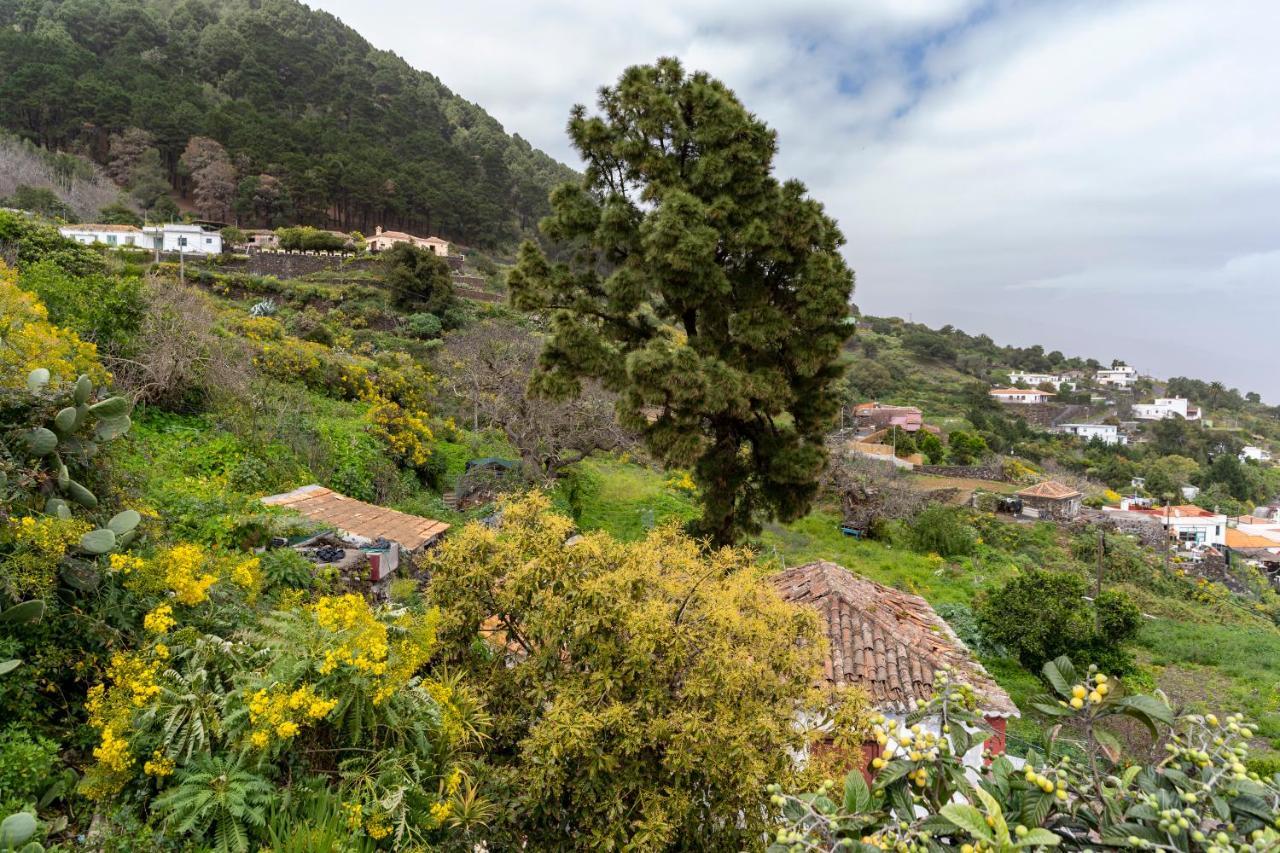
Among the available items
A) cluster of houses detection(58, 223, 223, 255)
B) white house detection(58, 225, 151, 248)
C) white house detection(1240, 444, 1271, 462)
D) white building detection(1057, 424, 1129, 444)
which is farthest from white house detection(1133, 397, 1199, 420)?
white house detection(58, 225, 151, 248)

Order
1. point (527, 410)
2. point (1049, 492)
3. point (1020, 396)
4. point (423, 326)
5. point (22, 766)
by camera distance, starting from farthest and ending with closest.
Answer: point (1020, 396), point (423, 326), point (1049, 492), point (527, 410), point (22, 766)

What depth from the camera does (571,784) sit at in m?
3.38

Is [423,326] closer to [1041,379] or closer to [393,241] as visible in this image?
[393,241]

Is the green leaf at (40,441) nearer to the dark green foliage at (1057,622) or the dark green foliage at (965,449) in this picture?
the dark green foliage at (1057,622)

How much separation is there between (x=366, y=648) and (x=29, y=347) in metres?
3.81

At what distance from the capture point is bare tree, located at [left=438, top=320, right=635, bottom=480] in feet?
40.8

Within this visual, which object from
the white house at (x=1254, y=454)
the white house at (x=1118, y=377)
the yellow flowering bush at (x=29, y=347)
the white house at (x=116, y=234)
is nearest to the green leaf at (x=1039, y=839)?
the yellow flowering bush at (x=29, y=347)

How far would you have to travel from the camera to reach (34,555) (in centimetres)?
303

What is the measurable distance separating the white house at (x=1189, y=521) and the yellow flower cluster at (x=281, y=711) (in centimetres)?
3208

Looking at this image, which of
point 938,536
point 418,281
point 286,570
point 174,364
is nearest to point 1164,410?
point 938,536

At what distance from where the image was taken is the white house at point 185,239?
30.7 metres

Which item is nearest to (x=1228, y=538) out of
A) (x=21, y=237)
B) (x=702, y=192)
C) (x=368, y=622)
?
(x=702, y=192)

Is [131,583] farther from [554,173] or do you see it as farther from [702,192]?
[554,173]

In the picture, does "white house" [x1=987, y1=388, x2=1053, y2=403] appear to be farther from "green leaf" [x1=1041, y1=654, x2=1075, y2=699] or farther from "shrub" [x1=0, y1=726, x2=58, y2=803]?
"shrub" [x1=0, y1=726, x2=58, y2=803]
